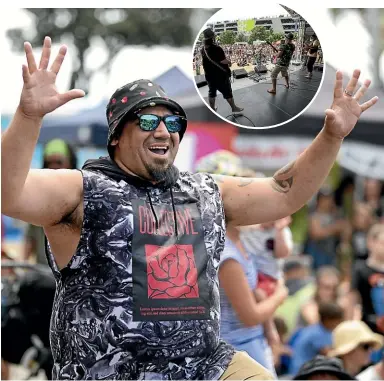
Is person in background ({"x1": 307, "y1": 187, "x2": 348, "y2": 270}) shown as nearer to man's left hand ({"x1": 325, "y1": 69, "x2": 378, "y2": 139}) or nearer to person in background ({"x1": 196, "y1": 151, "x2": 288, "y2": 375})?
person in background ({"x1": 196, "y1": 151, "x2": 288, "y2": 375})

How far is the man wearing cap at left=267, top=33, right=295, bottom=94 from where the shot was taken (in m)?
4.00

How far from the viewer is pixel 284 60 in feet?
13.2

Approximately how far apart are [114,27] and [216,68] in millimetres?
24299

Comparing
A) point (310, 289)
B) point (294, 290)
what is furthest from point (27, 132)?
point (310, 289)

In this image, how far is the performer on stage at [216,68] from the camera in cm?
399

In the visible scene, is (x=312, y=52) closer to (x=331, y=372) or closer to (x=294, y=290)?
(x=331, y=372)

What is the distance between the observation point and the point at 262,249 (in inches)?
251

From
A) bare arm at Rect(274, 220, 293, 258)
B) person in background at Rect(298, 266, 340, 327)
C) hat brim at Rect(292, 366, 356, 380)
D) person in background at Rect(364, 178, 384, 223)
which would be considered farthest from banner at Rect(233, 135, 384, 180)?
hat brim at Rect(292, 366, 356, 380)

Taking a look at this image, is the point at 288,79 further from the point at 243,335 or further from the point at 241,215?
the point at 243,335

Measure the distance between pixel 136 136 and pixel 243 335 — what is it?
1974 millimetres

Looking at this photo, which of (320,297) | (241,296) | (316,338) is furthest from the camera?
(320,297)

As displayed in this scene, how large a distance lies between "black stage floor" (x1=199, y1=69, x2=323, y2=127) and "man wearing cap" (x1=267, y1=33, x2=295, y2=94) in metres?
0.02

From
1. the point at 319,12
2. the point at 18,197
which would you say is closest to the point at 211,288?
the point at 18,197

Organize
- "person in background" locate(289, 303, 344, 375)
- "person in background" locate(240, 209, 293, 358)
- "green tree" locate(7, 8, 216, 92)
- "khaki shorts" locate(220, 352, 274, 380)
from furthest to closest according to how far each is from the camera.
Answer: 1. "green tree" locate(7, 8, 216, 92)
2. "person in background" locate(289, 303, 344, 375)
3. "person in background" locate(240, 209, 293, 358)
4. "khaki shorts" locate(220, 352, 274, 380)
